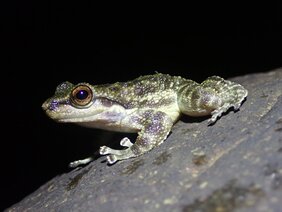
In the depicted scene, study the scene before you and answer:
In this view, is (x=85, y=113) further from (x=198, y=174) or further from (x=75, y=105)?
(x=198, y=174)

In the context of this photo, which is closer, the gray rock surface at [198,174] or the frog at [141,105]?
the gray rock surface at [198,174]

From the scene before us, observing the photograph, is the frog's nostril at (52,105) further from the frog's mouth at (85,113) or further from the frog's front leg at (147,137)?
the frog's front leg at (147,137)

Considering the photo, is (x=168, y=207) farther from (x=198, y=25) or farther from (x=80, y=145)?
(x=198, y=25)

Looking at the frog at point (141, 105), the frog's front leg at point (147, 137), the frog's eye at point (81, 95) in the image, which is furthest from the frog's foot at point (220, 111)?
the frog's eye at point (81, 95)

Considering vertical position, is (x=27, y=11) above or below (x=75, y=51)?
above

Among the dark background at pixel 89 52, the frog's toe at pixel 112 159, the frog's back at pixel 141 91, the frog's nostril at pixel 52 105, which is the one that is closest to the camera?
the frog's toe at pixel 112 159

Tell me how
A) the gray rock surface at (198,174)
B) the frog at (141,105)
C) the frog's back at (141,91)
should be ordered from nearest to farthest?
the gray rock surface at (198,174) < the frog at (141,105) < the frog's back at (141,91)

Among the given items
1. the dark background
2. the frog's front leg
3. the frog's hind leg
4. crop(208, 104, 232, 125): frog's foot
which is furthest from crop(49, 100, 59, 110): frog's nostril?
the dark background

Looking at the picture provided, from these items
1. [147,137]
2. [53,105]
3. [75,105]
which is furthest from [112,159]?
[53,105]

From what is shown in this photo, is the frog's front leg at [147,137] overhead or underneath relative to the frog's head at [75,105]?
underneath

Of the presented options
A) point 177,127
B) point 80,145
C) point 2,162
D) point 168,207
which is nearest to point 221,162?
point 168,207
